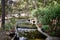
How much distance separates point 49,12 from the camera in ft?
38.1

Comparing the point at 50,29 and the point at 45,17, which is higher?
the point at 45,17

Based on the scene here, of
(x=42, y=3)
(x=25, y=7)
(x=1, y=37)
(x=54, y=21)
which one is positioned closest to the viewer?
(x=1, y=37)

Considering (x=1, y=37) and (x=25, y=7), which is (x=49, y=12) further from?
(x=25, y=7)

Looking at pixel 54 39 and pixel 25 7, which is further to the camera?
pixel 25 7

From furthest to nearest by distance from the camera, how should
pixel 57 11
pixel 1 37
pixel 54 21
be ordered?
→ pixel 54 21 < pixel 57 11 < pixel 1 37

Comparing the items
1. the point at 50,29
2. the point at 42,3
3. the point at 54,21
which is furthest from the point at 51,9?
the point at 42,3

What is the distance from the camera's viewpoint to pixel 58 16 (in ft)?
39.0

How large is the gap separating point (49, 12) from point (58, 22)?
1.69 metres

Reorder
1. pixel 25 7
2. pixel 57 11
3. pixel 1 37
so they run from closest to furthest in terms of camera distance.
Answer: pixel 1 37 → pixel 57 11 → pixel 25 7

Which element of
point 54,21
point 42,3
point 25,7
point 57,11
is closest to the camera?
point 57,11

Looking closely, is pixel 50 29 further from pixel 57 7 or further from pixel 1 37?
pixel 1 37

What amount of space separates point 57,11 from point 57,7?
0.35 m

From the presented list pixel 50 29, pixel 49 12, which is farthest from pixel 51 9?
pixel 50 29

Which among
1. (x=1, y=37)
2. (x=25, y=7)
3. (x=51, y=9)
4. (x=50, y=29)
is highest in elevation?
(x=51, y=9)
